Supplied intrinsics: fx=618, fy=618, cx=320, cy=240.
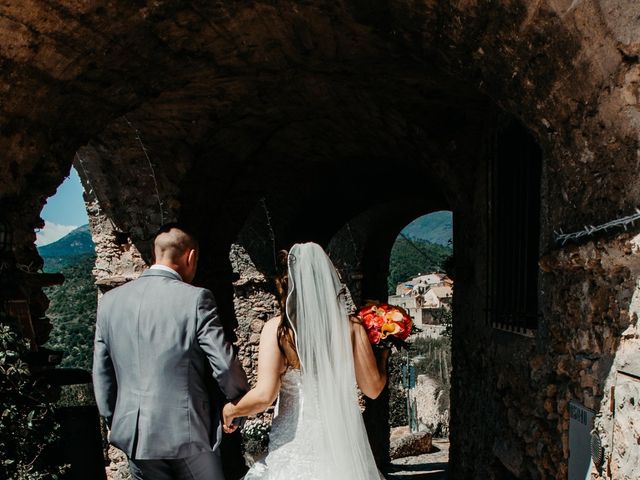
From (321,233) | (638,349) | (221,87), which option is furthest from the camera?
(321,233)

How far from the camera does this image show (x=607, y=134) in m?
2.62

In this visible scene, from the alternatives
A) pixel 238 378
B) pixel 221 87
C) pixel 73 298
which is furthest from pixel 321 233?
pixel 73 298

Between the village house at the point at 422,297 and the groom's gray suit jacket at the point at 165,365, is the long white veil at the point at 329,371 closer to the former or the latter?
the groom's gray suit jacket at the point at 165,365

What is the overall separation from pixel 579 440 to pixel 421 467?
31.9 feet

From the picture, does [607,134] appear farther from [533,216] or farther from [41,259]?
[41,259]

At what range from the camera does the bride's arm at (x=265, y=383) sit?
10.4 feet

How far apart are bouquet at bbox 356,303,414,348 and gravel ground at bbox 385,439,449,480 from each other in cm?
787

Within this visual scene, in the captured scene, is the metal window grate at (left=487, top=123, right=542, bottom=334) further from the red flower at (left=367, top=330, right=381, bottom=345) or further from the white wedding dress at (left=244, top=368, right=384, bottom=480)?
the white wedding dress at (left=244, top=368, right=384, bottom=480)

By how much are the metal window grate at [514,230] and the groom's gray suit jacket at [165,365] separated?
2325 mm

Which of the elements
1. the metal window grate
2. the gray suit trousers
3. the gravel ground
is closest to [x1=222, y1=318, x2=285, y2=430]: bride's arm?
the gray suit trousers

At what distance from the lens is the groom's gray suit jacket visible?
9.73ft

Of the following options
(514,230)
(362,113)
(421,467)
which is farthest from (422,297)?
(514,230)

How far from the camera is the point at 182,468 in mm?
3080

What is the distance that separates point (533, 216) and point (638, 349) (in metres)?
2.28
